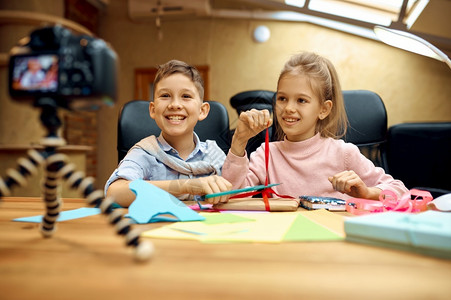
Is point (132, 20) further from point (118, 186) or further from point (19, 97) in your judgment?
point (19, 97)

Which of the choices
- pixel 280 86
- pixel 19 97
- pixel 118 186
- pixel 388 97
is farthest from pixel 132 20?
pixel 19 97

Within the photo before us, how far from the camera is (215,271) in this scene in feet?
1.18

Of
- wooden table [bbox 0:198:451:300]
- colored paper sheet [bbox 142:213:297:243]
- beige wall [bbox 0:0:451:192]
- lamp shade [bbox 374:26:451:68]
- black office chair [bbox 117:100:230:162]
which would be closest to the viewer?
wooden table [bbox 0:198:451:300]

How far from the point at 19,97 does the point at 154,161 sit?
856mm

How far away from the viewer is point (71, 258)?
40 centimetres

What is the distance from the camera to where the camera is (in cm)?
37

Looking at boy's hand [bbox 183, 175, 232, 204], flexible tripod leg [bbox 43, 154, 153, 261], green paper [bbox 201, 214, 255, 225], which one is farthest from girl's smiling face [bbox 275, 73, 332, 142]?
flexible tripod leg [bbox 43, 154, 153, 261]

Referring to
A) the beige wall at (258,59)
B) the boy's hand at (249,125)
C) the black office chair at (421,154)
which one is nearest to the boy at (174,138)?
the boy's hand at (249,125)

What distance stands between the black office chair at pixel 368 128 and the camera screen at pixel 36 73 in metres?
1.52

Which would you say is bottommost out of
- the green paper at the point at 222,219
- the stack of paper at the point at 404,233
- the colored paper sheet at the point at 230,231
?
the green paper at the point at 222,219

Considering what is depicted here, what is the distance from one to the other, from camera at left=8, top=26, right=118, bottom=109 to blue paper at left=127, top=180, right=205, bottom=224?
30 cm

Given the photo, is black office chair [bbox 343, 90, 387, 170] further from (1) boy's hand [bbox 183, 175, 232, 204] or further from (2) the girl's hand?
(1) boy's hand [bbox 183, 175, 232, 204]

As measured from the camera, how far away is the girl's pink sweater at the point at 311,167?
4.37ft

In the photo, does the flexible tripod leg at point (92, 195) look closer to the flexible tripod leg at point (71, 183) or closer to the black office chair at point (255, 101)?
the flexible tripod leg at point (71, 183)
